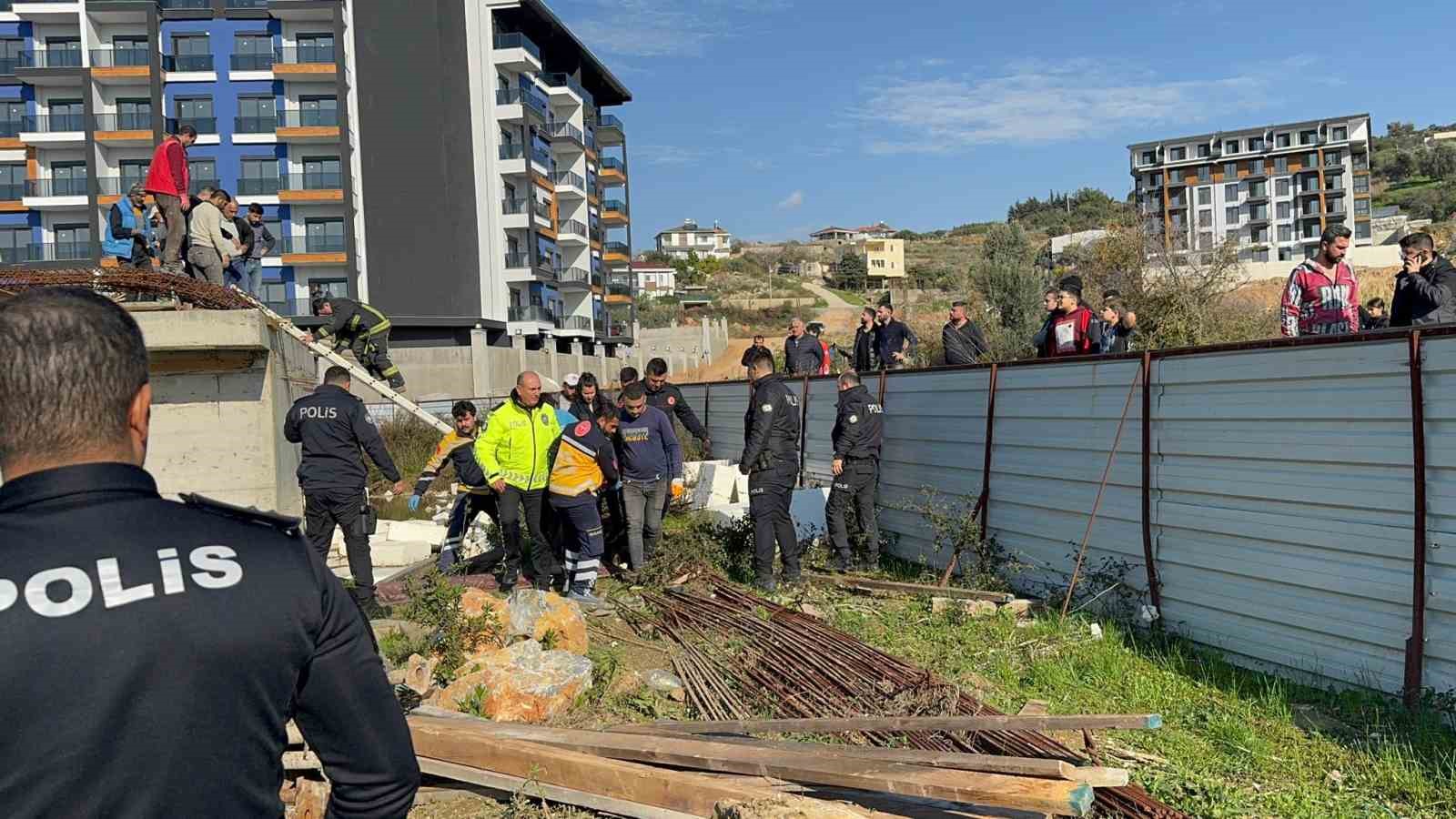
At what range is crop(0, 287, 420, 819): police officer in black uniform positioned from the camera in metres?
1.72

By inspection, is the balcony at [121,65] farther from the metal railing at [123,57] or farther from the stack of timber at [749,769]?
the stack of timber at [749,769]

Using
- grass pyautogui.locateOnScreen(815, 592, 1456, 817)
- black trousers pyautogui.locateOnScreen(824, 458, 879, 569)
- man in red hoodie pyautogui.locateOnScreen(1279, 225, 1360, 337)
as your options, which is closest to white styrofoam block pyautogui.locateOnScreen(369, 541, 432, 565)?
black trousers pyautogui.locateOnScreen(824, 458, 879, 569)

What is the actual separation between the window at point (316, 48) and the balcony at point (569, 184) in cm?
1233

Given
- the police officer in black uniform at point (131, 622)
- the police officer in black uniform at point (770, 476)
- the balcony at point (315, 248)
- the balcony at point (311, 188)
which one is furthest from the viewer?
the balcony at point (311, 188)

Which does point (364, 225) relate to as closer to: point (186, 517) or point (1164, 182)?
point (186, 517)

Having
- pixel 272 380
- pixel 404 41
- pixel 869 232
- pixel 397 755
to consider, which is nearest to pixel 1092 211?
pixel 869 232

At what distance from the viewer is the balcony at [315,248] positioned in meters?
47.3

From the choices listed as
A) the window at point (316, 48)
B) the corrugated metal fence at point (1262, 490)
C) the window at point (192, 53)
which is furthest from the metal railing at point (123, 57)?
the corrugated metal fence at point (1262, 490)

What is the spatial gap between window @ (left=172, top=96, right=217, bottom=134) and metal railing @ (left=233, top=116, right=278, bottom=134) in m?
1.05

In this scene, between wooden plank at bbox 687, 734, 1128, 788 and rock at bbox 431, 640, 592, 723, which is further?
rock at bbox 431, 640, 592, 723

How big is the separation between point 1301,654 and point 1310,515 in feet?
2.78

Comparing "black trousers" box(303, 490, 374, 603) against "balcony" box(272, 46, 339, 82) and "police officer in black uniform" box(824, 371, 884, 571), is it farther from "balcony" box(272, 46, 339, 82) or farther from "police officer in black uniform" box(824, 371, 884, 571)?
"balcony" box(272, 46, 339, 82)

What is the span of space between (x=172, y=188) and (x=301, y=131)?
38.4m

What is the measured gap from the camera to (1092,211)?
11650 cm
